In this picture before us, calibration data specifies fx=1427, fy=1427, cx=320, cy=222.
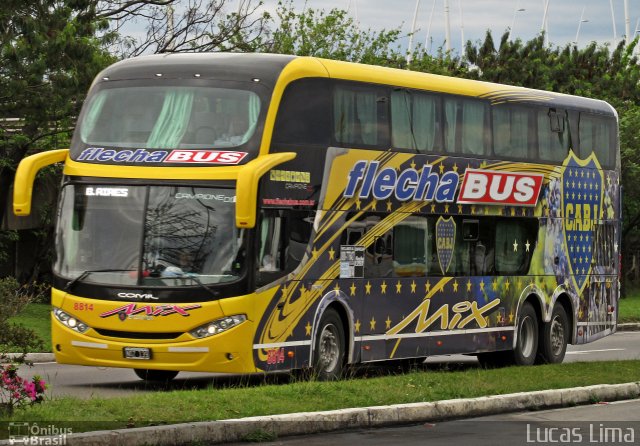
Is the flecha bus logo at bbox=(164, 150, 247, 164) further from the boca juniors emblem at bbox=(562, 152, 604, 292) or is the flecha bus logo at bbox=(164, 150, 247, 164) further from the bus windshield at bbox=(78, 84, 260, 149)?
the boca juniors emblem at bbox=(562, 152, 604, 292)

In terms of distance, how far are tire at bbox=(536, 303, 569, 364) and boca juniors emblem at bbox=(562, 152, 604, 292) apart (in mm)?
668

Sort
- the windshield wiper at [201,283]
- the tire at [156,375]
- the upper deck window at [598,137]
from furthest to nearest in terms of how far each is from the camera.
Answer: the upper deck window at [598,137] → the tire at [156,375] → the windshield wiper at [201,283]

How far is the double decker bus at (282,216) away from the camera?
16641mm

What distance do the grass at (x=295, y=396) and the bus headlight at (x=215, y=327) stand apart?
1110 millimetres

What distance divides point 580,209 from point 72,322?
1069 centimetres

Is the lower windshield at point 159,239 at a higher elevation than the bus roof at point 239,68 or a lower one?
lower

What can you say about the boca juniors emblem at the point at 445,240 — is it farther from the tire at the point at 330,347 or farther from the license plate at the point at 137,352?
the license plate at the point at 137,352

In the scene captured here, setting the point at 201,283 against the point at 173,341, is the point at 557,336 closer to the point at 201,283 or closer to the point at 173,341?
the point at 201,283

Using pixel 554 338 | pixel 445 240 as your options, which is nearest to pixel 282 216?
pixel 445 240

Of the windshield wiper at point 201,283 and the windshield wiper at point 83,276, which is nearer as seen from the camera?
the windshield wiper at point 201,283

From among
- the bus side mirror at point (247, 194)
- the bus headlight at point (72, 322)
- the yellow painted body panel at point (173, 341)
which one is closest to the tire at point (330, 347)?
the yellow painted body panel at point (173, 341)

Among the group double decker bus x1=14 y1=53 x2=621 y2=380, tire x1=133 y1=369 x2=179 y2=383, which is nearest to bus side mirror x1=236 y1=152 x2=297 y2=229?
double decker bus x1=14 y1=53 x2=621 y2=380

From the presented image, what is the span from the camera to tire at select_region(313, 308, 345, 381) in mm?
18125

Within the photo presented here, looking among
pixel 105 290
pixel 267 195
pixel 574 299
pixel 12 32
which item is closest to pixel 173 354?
pixel 105 290
